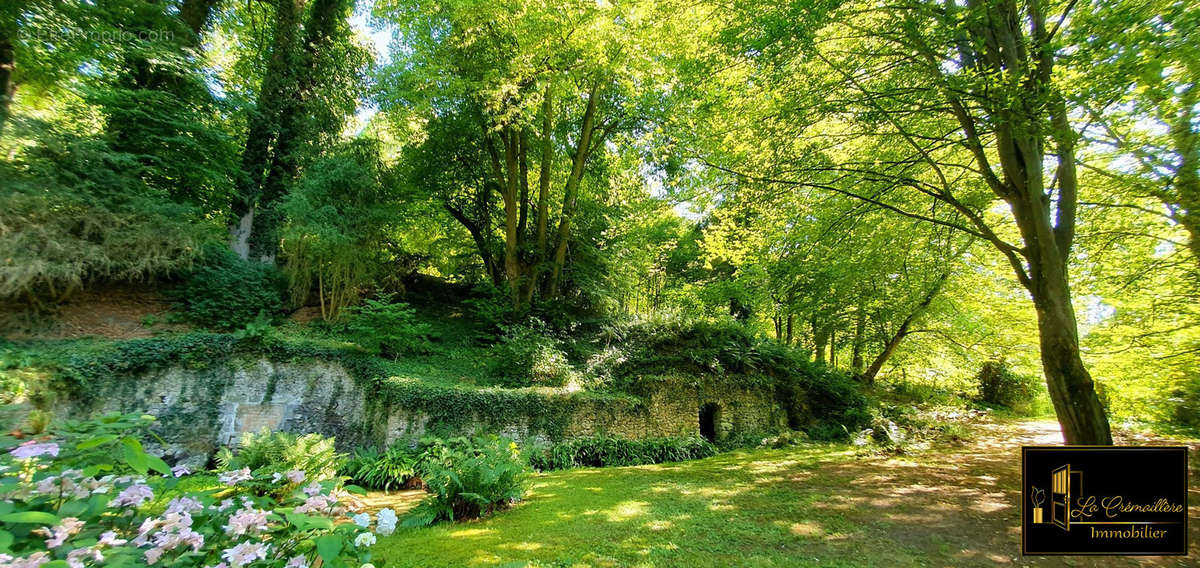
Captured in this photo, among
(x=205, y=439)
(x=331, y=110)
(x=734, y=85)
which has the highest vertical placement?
(x=331, y=110)

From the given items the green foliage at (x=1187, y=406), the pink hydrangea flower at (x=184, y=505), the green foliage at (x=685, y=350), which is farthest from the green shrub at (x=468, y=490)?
the green foliage at (x=1187, y=406)

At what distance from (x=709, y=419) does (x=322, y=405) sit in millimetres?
8977

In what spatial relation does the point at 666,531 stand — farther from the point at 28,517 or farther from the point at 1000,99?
the point at 1000,99

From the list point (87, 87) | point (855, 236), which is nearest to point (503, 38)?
point (87, 87)

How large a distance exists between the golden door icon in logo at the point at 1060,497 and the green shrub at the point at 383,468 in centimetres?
780

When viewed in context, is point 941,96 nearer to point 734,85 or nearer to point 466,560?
point 734,85

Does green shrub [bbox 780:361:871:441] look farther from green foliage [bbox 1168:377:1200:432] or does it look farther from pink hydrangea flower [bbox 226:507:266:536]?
pink hydrangea flower [bbox 226:507:266:536]

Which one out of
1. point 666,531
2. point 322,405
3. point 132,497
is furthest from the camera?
point 322,405

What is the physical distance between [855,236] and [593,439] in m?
6.62

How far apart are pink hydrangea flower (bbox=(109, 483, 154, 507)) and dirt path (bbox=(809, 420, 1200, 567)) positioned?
4672 millimetres

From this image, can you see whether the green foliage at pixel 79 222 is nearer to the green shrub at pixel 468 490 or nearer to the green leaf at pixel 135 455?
the green shrub at pixel 468 490

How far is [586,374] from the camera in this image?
10805mm

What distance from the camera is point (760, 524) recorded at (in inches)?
163

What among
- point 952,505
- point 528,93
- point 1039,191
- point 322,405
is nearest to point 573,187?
point 528,93
